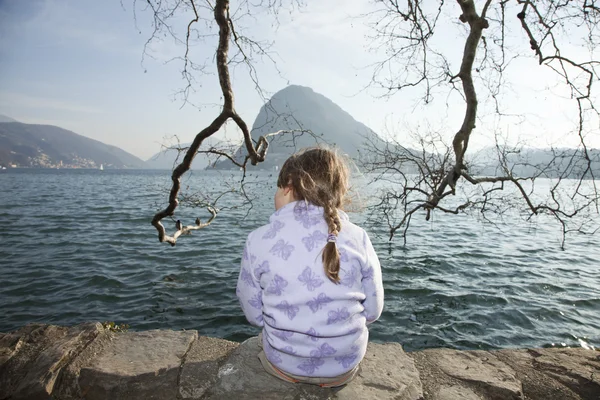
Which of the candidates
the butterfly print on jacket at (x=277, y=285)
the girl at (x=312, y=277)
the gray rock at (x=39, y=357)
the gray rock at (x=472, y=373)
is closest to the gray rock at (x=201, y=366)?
the girl at (x=312, y=277)

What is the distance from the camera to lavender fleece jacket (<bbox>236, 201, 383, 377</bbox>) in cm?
168

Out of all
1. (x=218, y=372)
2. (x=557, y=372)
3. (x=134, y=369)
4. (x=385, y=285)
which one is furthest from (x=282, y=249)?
(x=385, y=285)

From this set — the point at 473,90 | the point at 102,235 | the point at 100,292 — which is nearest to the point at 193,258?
the point at 100,292

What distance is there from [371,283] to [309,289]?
40 cm

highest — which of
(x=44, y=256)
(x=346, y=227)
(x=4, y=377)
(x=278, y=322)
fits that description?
(x=346, y=227)

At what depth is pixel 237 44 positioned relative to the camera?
4.25 meters

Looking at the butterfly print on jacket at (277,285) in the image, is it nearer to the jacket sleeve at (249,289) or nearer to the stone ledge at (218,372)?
the jacket sleeve at (249,289)

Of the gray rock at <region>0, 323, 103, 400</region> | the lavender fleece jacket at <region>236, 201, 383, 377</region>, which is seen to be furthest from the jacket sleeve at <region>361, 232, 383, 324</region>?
the gray rock at <region>0, 323, 103, 400</region>

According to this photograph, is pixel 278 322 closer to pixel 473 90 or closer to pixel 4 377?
pixel 4 377

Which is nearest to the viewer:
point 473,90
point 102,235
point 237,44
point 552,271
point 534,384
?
point 534,384

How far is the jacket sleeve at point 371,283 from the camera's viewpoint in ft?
5.93

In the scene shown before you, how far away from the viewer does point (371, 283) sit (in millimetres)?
1852

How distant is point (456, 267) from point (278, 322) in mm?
7655

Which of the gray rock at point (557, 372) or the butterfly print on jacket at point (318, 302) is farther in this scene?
the gray rock at point (557, 372)
